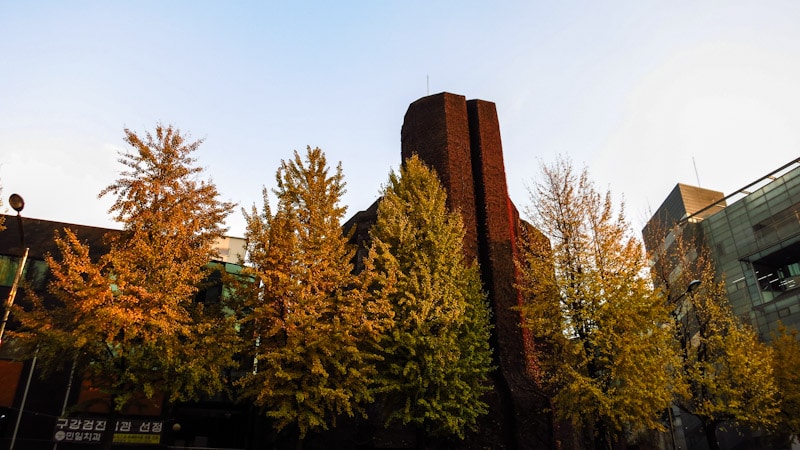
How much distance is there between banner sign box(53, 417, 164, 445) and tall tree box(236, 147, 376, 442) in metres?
5.56

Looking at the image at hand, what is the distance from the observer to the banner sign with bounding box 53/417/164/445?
17781 millimetres

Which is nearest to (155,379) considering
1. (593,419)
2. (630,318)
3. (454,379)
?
(454,379)

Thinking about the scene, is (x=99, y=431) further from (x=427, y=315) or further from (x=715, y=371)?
(x=715, y=371)

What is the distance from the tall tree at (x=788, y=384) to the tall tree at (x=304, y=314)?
24161 mm

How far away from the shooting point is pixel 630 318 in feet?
58.3

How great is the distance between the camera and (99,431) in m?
18.2

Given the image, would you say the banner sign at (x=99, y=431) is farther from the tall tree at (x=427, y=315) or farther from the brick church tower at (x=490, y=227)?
the brick church tower at (x=490, y=227)

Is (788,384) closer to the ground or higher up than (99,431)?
higher up

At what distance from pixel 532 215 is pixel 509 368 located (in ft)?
22.5

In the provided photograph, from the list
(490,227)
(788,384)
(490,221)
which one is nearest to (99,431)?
(490,227)

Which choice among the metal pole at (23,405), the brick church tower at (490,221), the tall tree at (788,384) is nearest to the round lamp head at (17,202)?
the metal pole at (23,405)

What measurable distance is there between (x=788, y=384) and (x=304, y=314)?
93.8ft

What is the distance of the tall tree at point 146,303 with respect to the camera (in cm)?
1591

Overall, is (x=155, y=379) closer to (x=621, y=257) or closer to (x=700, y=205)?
(x=621, y=257)
